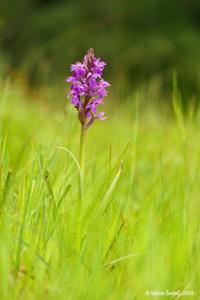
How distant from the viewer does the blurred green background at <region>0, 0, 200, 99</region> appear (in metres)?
9.59

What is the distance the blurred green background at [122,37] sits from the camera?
9.59m

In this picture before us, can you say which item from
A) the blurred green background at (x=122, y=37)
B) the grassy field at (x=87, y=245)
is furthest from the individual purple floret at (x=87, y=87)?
the blurred green background at (x=122, y=37)

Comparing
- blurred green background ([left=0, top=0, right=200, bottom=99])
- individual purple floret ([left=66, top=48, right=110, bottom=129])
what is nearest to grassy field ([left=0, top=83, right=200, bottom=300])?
individual purple floret ([left=66, top=48, right=110, bottom=129])

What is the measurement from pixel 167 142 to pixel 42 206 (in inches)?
105

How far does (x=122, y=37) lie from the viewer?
10188mm

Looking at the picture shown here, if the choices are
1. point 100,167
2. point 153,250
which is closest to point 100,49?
point 100,167

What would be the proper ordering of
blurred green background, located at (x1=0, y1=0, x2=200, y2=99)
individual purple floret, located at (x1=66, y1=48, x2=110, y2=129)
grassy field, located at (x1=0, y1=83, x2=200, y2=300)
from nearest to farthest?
grassy field, located at (x1=0, y1=83, x2=200, y2=300) < individual purple floret, located at (x1=66, y1=48, x2=110, y2=129) < blurred green background, located at (x1=0, y1=0, x2=200, y2=99)

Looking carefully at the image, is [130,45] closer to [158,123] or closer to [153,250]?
[158,123]

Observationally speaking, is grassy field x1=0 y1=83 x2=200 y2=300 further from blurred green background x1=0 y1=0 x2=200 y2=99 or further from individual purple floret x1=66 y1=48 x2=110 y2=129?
blurred green background x1=0 y1=0 x2=200 y2=99

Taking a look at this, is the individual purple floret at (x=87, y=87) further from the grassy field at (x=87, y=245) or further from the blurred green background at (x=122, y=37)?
the blurred green background at (x=122, y=37)

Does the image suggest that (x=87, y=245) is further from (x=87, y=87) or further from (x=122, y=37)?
(x=122, y=37)

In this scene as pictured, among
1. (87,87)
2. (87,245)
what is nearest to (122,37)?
(87,87)

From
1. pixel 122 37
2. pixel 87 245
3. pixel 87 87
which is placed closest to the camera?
pixel 87 245

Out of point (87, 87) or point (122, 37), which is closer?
point (87, 87)
